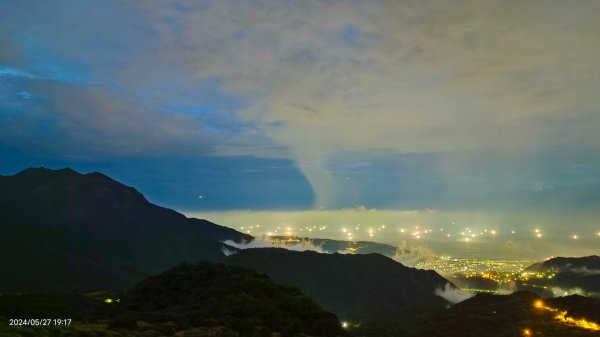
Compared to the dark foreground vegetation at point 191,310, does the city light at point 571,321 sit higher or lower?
lower

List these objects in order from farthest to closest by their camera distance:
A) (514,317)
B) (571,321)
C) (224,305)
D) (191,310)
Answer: (514,317) → (571,321) → (224,305) → (191,310)

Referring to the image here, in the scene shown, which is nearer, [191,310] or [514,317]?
[191,310]

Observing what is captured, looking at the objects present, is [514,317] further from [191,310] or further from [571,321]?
[191,310]

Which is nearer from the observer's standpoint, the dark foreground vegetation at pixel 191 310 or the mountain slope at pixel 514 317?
the dark foreground vegetation at pixel 191 310

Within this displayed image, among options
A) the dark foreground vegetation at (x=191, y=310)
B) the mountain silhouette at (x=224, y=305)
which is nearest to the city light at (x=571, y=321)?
the mountain silhouette at (x=224, y=305)

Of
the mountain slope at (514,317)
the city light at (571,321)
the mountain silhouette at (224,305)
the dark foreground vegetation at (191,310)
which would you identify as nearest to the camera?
the dark foreground vegetation at (191,310)

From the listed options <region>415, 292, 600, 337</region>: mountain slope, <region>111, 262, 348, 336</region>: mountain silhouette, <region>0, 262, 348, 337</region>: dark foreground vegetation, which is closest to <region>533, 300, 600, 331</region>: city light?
<region>415, 292, 600, 337</region>: mountain slope

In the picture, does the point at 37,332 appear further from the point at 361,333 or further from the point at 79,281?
the point at 79,281

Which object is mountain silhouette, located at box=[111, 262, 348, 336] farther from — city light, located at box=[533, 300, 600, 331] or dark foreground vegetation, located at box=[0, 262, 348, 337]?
city light, located at box=[533, 300, 600, 331]

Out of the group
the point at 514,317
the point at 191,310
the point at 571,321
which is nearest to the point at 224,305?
the point at 191,310

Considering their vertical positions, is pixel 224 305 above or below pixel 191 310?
above

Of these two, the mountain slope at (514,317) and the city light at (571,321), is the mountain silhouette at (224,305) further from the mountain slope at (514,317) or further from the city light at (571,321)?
the city light at (571,321)
